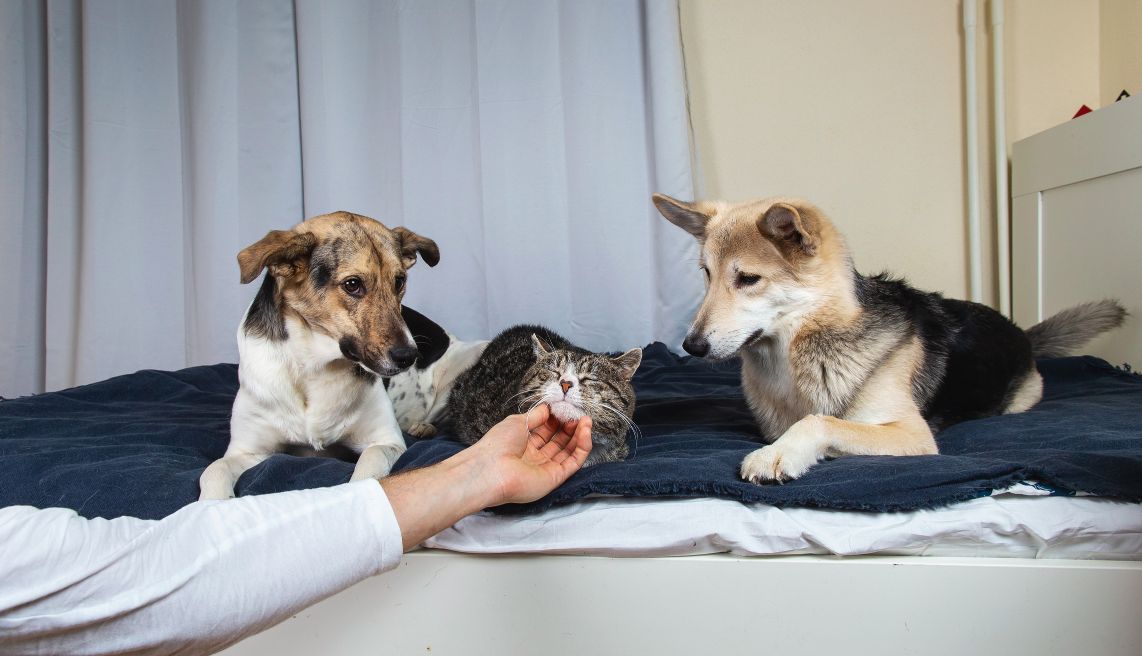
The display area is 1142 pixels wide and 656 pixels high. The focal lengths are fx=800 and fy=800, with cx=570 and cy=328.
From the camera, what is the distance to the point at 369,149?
3779mm

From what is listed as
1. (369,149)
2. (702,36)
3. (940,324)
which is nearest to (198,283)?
(369,149)

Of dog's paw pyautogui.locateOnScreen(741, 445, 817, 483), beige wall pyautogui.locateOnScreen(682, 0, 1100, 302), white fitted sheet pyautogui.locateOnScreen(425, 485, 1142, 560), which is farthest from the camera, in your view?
beige wall pyautogui.locateOnScreen(682, 0, 1100, 302)

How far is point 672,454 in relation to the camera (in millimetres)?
1806

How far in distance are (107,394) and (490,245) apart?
1.63 meters

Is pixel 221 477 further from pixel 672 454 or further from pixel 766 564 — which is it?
pixel 766 564

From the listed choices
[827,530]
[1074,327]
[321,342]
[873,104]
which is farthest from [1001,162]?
[321,342]

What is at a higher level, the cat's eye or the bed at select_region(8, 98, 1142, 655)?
the cat's eye

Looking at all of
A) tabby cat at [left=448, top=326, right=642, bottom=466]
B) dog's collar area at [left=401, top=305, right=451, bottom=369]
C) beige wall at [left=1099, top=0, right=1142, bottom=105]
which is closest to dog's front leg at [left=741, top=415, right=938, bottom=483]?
tabby cat at [left=448, top=326, right=642, bottom=466]

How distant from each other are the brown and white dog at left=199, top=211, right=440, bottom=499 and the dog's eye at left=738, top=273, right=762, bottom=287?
797 millimetres

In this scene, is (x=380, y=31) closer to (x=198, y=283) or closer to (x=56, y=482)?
(x=198, y=283)

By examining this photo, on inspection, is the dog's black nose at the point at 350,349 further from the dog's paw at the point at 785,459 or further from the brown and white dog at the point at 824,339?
the dog's paw at the point at 785,459

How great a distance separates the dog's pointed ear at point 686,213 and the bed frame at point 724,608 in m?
1.01

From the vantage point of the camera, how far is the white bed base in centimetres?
129

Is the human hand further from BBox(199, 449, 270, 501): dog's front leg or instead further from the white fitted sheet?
BBox(199, 449, 270, 501): dog's front leg
